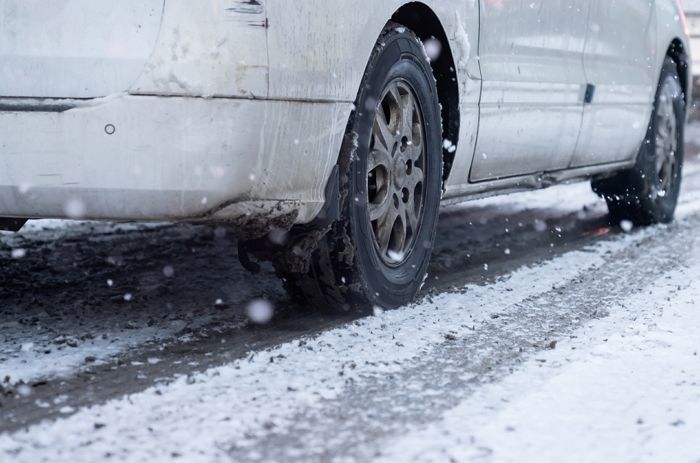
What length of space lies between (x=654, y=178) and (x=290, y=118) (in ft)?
13.0

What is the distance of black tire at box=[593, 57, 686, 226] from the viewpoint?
6.82 meters

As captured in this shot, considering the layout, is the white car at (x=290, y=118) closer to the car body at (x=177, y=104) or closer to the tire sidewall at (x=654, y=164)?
the car body at (x=177, y=104)

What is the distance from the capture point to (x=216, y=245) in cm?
584

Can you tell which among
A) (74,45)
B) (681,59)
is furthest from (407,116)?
(681,59)

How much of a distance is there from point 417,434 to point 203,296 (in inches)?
81.7

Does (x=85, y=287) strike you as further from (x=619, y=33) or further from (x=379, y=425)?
(x=619, y=33)

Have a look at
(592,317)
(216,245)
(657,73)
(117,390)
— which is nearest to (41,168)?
(117,390)

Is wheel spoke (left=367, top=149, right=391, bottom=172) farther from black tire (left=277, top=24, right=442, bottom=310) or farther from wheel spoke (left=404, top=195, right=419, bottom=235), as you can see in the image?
wheel spoke (left=404, top=195, right=419, bottom=235)

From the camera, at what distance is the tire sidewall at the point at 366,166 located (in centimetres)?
382

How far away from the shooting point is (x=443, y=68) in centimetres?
443

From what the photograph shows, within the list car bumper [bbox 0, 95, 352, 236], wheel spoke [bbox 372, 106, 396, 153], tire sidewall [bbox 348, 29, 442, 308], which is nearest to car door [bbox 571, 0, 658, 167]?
tire sidewall [bbox 348, 29, 442, 308]

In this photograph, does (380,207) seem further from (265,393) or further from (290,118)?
(265,393)

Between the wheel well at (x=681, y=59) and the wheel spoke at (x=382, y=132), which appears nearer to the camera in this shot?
the wheel spoke at (x=382, y=132)

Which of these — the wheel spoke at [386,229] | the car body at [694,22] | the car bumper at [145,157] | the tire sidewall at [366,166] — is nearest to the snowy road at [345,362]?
the tire sidewall at [366,166]
